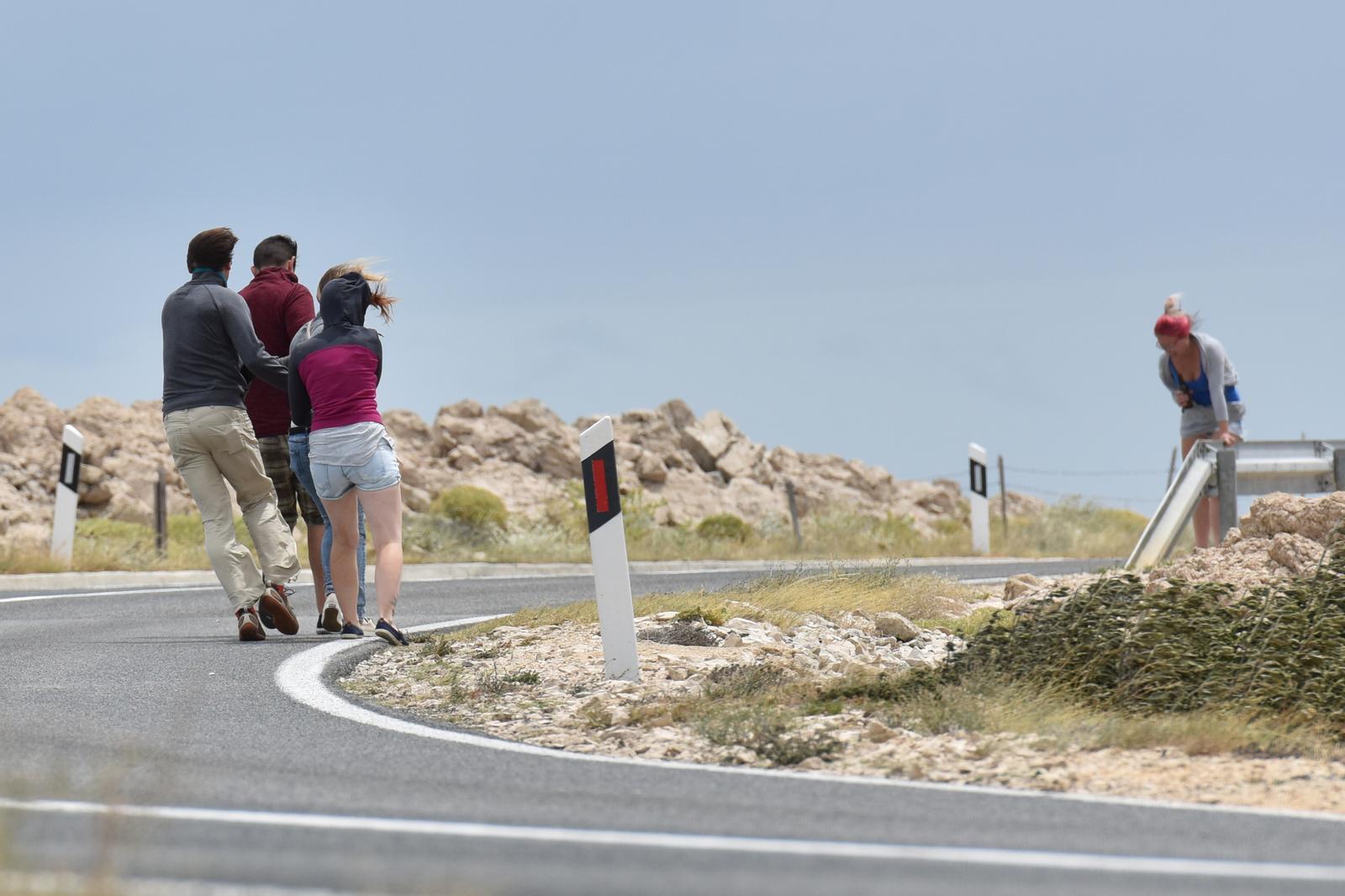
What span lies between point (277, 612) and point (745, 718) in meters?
4.50

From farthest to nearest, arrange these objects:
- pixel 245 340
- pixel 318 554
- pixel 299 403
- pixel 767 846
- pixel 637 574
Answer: pixel 637 574
pixel 318 554
pixel 245 340
pixel 299 403
pixel 767 846

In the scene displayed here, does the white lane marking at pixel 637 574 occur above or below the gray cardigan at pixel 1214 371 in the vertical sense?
below

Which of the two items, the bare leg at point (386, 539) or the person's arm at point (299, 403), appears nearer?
the bare leg at point (386, 539)

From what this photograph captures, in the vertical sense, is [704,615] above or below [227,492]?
below

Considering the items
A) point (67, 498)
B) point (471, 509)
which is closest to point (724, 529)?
point (471, 509)

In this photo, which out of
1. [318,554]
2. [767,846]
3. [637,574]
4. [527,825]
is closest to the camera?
[767,846]

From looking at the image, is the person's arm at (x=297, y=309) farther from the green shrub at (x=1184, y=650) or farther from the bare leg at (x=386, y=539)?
the green shrub at (x=1184, y=650)

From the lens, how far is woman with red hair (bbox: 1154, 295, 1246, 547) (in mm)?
12664

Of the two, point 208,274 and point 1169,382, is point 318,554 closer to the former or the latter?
point 208,274

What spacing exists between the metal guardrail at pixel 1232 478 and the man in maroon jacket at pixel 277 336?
6.21 metres

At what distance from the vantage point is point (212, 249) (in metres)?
9.70

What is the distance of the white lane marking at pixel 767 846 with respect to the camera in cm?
409

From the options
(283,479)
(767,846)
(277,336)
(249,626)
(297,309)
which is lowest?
(767,846)

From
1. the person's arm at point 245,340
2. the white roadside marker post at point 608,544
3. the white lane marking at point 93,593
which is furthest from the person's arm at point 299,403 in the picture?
the white lane marking at point 93,593
